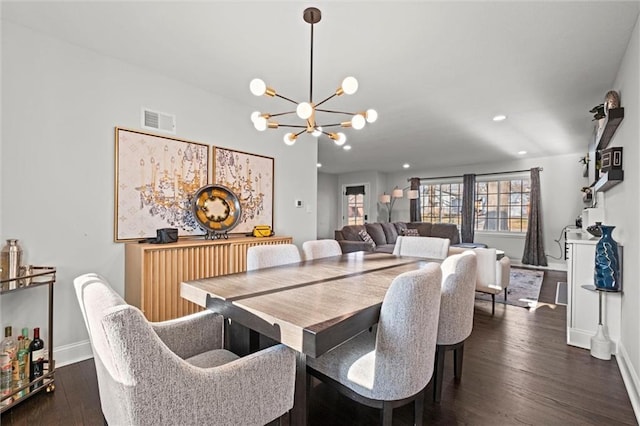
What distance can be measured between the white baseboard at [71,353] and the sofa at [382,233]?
414cm

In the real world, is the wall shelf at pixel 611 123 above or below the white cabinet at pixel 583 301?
above

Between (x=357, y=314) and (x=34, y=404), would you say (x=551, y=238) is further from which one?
(x=34, y=404)

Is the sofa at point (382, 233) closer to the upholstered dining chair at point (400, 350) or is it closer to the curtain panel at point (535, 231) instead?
the curtain panel at point (535, 231)

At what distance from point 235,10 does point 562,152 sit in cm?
691

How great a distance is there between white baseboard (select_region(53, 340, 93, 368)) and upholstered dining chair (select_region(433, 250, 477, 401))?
8.74ft

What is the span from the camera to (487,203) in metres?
7.41

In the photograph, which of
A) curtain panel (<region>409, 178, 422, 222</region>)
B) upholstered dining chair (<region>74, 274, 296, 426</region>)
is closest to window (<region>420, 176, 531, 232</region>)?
curtain panel (<region>409, 178, 422, 222</region>)

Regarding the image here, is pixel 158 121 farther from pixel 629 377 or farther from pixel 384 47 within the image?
pixel 629 377

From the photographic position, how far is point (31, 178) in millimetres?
2178

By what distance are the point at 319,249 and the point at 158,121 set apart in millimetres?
1958

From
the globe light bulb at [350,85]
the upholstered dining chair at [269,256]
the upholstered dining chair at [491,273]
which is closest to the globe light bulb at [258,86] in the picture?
the globe light bulb at [350,85]

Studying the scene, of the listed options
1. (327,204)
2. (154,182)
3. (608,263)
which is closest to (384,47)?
(154,182)

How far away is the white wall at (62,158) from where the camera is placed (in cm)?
211

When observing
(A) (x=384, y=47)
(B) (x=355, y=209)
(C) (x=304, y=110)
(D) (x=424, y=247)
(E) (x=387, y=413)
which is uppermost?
(A) (x=384, y=47)
